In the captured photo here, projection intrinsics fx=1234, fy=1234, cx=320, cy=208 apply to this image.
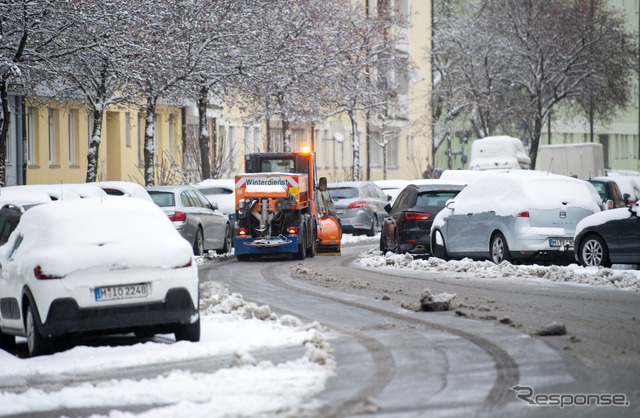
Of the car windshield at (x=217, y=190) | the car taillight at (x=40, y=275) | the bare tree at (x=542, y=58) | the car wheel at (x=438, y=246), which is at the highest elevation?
the bare tree at (x=542, y=58)

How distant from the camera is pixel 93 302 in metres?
10.9

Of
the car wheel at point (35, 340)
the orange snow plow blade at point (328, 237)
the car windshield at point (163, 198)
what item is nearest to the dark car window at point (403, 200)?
the orange snow plow blade at point (328, 237)

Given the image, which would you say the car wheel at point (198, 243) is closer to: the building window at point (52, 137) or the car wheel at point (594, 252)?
the car wheel at point (594, 252)

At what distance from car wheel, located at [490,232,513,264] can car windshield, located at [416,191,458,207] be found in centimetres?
347

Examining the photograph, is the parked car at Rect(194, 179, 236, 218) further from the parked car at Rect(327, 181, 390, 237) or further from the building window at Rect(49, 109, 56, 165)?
the building window at Rect(49, 109, 56, 165)

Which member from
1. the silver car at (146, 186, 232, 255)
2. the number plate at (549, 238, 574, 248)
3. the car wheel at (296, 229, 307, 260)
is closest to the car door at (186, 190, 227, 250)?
the silver car at (146, 186, 232, 255)

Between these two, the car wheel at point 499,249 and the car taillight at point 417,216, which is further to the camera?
the car taillight at point 417,216

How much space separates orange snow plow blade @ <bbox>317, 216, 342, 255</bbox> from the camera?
27609 mm

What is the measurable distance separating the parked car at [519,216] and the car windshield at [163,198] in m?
5.77

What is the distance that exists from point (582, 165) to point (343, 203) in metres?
19.5

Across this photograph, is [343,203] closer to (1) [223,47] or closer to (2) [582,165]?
(1) [223,47]

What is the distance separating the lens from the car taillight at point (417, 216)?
80.4 ft

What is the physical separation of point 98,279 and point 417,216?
14.2 meters

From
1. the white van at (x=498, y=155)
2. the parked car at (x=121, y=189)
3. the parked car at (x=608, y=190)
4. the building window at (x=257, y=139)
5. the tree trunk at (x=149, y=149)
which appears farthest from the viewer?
the building window at (x=257, y=139)
